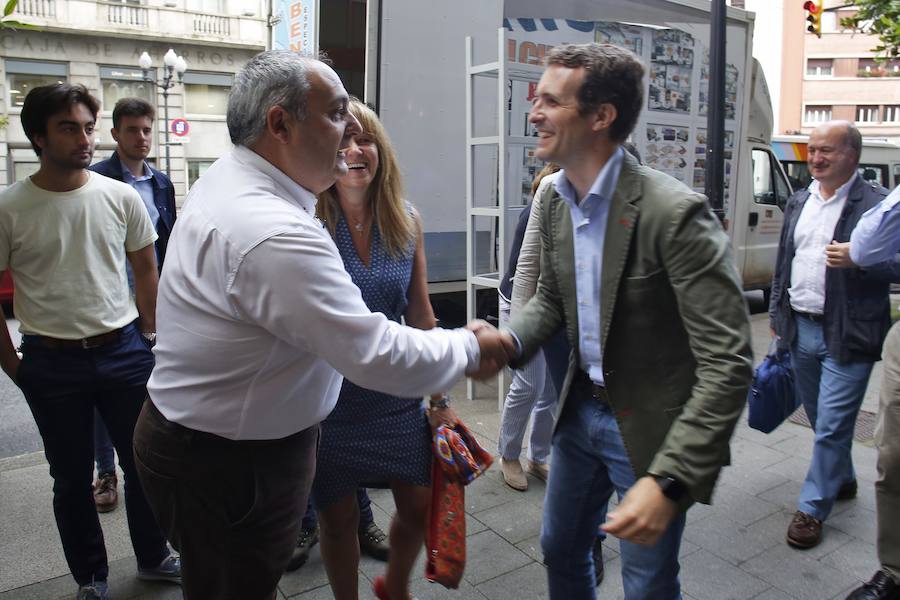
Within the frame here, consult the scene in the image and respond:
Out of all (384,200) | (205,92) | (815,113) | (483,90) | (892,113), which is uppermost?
(815,113)

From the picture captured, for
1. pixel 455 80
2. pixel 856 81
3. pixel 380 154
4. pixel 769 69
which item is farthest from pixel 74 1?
pixel 856 81

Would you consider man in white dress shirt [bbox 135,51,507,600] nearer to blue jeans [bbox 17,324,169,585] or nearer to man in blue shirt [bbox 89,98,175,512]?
blue jeans [bbox 17,324,169,585]

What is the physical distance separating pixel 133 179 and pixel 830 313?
3.68 m

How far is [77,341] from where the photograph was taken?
291 cm

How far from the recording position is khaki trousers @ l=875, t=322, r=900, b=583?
116 inches

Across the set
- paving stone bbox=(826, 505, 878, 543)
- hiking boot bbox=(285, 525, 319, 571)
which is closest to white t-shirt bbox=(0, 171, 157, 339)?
Answer: hiking boot bbox=(285, 525, 319, 571)

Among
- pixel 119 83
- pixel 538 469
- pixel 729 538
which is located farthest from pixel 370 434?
pixel 119 83

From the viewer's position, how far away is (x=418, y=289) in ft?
9.57

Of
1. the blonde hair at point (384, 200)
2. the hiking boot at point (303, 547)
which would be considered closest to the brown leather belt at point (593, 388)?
the blonde hair at point (384, 200)

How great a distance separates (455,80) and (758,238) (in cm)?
566

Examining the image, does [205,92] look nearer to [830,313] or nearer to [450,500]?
[830,313]

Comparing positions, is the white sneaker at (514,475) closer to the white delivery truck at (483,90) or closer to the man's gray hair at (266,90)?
the white delivery truck at (483,90)

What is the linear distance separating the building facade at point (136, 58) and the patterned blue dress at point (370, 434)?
2547 cm

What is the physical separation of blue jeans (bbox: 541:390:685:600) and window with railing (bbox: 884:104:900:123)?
2517 inches
